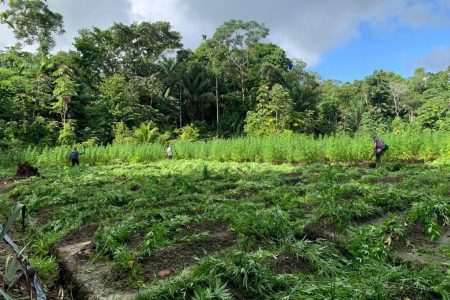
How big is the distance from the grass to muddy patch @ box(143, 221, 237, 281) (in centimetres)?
1025

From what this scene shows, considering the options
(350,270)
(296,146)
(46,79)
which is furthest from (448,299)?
(46,79)

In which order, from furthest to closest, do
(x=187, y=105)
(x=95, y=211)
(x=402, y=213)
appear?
(x=187, y=105), (x=95, y=211), (x=402, y=213)

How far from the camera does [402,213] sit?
4883mm

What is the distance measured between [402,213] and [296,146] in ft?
34.7

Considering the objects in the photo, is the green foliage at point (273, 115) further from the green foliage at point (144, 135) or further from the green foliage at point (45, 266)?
the green foliage at point (45, 266)

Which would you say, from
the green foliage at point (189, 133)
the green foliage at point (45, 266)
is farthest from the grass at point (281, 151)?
the green foliage at point (45, 266)

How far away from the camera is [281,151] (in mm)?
15930

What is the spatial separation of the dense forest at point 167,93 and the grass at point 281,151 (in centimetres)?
604

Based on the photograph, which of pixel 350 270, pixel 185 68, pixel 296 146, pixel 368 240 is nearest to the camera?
pixel 350 270

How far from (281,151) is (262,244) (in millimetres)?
12404

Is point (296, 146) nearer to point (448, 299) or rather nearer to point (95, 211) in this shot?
point (95, 211)

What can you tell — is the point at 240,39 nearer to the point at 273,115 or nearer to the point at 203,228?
the point at 273,115

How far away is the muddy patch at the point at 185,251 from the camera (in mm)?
3179

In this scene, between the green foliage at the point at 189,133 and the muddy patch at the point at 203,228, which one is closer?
the muddy patch at the point at 203,228
